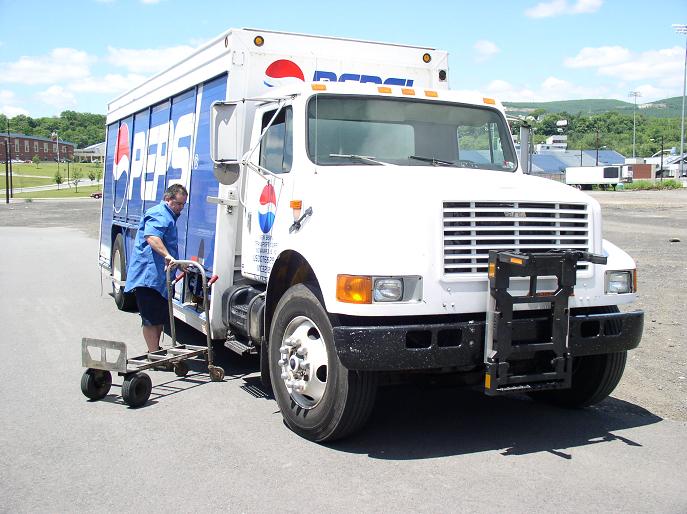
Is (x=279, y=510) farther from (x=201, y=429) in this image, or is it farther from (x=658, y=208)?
(x=658, y=208)

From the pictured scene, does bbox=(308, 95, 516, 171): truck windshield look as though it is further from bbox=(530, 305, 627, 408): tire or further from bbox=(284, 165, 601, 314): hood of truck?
bbox=(530, 305, 627, 408): tire

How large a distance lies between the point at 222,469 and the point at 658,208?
3953cm

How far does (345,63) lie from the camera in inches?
301

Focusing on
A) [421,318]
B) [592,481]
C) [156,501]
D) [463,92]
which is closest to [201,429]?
[156,501]

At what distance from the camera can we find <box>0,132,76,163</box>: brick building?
15612 cm

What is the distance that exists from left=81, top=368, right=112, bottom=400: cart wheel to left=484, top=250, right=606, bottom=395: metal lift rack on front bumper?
3.45 m

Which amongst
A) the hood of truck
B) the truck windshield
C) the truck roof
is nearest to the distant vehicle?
the truck roof

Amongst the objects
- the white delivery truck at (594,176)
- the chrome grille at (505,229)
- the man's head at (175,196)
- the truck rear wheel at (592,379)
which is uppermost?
the white delivery truck at (594,176)

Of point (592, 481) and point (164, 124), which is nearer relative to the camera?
point (592, 481)

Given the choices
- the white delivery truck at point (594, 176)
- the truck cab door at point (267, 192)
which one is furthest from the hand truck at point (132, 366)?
the white delivery truck at point (594, 176)

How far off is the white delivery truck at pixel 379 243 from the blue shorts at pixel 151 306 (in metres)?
0.43

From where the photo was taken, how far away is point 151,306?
752cm

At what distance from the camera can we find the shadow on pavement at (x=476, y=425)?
533 centimetres

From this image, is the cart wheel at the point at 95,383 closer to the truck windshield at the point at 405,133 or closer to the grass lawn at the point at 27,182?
the truck windshield at the point at 405,133
